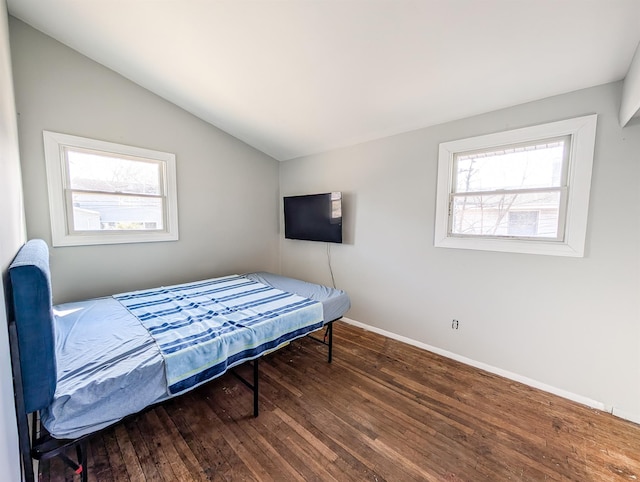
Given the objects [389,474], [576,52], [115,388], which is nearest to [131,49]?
[115,388]

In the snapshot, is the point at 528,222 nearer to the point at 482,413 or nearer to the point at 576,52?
the point at 576,52

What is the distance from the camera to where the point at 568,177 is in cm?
208

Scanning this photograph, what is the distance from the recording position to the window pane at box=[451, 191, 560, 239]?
7.15 ft

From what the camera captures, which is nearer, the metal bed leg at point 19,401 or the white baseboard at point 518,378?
Answer: the metal bed leg at point 19,401

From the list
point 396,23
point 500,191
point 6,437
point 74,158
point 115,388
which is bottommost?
point 115,388

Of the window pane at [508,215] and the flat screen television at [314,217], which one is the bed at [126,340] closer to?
the flat screen television at [314,217]

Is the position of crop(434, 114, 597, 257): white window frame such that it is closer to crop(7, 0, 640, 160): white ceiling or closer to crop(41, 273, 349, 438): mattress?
crop(7, 0, 640, 160): white ceiling

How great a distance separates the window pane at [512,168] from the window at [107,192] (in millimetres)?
3298

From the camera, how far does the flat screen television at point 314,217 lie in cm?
341

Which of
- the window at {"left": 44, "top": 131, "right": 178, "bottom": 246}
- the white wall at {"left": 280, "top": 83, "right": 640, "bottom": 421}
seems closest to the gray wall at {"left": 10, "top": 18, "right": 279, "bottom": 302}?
the window at {"left": 44, "top": 131, "right": 178, "bottom": 246}

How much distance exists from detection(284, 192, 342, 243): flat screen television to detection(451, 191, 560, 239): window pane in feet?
4.55

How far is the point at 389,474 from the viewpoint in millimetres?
1475

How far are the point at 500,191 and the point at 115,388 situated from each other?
10.2ft

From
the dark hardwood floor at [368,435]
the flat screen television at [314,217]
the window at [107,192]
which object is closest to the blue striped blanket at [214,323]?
the dark hardwood floor at [368,435]
